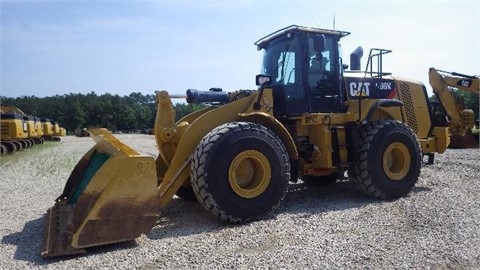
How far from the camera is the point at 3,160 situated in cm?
1616

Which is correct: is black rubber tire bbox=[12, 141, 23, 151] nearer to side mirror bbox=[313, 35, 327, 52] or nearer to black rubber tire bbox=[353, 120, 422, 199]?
side mirror bbox=[313, 35, 327, 52]

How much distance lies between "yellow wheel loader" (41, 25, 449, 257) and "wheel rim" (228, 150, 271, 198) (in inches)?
0.5

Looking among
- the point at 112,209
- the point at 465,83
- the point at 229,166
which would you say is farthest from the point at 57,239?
the point at 465,83

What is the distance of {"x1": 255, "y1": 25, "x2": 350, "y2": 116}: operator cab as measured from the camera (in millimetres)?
7215

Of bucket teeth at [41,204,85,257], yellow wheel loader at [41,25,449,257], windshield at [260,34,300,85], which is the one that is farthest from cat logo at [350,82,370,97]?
bucket teeth at [41,204,85,257]

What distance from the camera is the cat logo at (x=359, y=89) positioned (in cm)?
780

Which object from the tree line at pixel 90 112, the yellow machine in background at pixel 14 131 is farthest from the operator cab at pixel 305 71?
the tree line at pixel 90 112

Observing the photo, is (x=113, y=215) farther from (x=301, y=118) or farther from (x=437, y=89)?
(x=437, y=89)

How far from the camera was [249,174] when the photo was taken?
6047 mm

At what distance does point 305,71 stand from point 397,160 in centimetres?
223

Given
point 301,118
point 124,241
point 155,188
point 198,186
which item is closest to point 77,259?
point 124,241

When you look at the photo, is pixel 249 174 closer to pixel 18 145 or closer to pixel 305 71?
pixel 305 71

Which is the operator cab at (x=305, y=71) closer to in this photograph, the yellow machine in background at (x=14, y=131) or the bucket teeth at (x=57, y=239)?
the bucket teeth at (x=57, y=239)

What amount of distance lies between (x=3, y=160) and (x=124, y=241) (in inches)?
535
